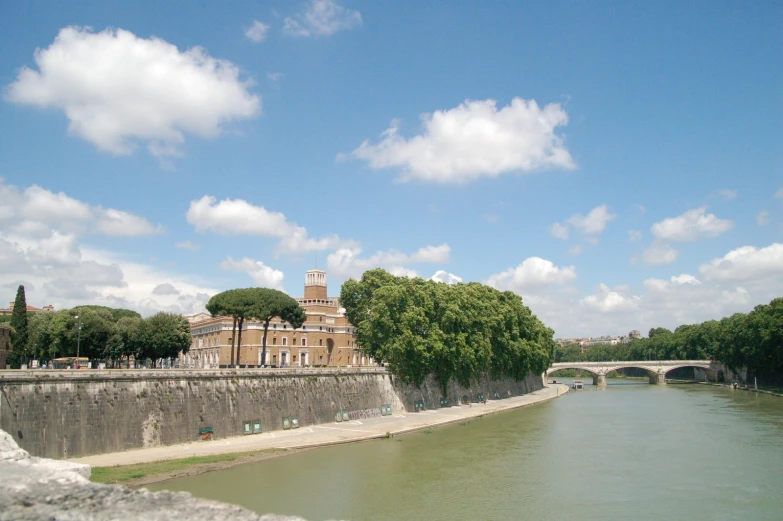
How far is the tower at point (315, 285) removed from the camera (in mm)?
105938

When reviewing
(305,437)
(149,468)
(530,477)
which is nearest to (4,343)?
(305,437)

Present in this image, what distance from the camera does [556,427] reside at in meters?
52.1

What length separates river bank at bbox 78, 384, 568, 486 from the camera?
100.0 ft

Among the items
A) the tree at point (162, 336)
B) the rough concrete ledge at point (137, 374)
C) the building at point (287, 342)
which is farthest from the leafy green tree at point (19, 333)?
the rough concrete ledge at point (137, 374)

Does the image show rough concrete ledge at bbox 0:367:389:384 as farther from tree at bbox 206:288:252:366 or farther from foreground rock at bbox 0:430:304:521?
foreground rock at bbox 0:430:304:521

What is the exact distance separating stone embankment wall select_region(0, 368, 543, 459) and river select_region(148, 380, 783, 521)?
6.72m

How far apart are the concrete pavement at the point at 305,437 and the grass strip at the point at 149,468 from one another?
2.72ft

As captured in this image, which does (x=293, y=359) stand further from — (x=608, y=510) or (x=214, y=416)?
(x=608, y=510)

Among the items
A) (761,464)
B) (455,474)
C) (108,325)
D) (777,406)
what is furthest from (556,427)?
(108,325)

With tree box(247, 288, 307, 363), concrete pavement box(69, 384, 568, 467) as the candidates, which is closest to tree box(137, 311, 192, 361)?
tree box(247, 288, 307, 363)

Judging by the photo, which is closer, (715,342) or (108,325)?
(108,325)

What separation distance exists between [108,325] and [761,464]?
5850 cm

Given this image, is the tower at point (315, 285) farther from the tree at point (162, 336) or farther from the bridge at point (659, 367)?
the bridge at point (659, 367)

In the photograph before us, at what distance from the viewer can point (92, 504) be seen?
41.5ft
